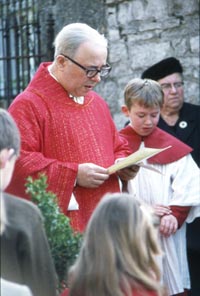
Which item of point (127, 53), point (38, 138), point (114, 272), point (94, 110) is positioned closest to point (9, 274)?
point (114, 272)

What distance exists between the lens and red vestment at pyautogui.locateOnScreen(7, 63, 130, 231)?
5.30 meters

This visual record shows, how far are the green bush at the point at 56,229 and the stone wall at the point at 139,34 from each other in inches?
156

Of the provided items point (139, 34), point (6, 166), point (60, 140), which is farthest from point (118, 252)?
point (139, 34)

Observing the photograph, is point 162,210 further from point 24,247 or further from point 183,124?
point 24,247

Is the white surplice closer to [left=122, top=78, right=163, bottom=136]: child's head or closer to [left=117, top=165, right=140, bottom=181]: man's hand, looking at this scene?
[left=122, top=78, right=163, bottom=136]: child's head

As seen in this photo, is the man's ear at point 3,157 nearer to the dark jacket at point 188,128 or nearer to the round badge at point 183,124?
the dark jacket at point 188,128

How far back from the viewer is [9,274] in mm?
3830

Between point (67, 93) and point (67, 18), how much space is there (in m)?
3.70

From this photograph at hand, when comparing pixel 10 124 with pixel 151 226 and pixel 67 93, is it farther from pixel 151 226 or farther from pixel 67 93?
pixel 67 93

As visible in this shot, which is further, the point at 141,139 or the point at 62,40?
the point at 141,139

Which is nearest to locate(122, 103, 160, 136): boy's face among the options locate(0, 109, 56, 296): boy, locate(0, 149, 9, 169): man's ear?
locate(0, 109, 56, 296): boy

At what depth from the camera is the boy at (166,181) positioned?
20.4 ft

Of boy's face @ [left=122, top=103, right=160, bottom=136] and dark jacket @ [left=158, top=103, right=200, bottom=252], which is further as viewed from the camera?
dark jacket @ [left=158, top=103, right=200, bottom=252]

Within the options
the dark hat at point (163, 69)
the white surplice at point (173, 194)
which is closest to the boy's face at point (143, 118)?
the white surplice at point (173, 194)
